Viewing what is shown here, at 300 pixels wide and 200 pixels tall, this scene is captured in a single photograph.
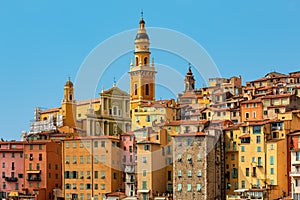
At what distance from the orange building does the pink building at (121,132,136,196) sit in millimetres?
7693

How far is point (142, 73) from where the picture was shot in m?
102

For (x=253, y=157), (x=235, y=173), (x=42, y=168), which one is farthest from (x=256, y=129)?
(x=42, y=168)

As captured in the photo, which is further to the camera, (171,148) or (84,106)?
(84,106)

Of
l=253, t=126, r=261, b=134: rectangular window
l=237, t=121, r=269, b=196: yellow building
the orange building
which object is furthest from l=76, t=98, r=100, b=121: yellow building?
l=253, t=126, r=261, b=134: rectangular window

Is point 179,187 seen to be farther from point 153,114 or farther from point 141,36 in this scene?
point 141,36

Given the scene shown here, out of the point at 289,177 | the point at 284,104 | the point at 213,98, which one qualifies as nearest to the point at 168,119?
the point at 213,98

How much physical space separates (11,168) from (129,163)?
14508 millimetres

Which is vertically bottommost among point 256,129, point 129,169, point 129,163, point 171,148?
point 129,169

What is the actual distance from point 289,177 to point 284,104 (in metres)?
12.1

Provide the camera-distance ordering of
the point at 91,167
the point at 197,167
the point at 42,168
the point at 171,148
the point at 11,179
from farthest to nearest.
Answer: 1. the point at 11,179
2. the point at 42,168
3. the point at 91,167
4. the point at 171,148
5. the point at 197,167

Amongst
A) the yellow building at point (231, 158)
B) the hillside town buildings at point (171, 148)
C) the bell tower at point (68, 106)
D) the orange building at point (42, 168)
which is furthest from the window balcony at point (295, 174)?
the bell tower at point (68, 106)

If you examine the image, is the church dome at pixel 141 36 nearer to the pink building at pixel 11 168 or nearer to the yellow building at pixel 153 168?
the pink building at pixel 11 168

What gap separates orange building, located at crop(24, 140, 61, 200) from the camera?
256 ft

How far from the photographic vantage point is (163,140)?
7262 cm
